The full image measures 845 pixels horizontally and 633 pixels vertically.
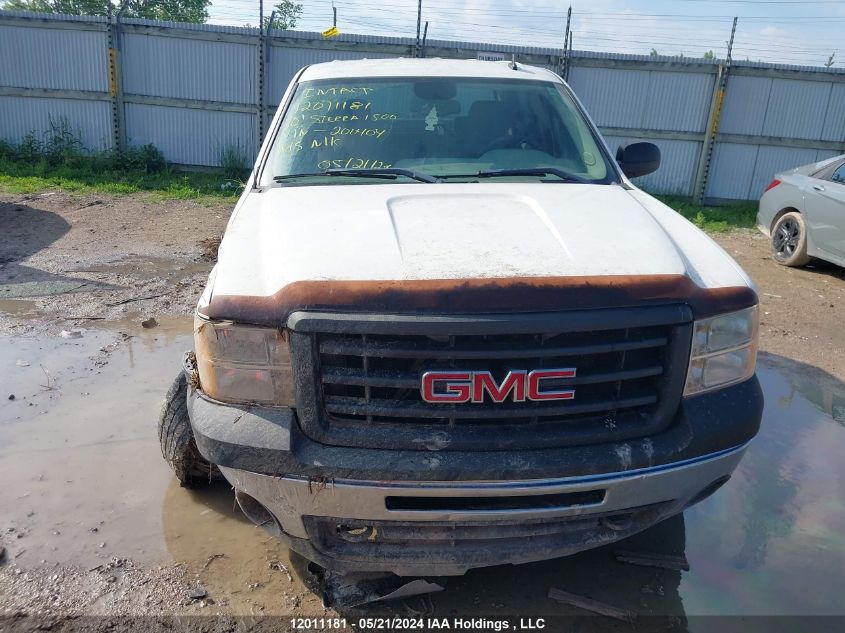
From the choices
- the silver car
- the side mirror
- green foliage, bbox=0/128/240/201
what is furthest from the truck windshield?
green foliage, bbox=0/128/240/201

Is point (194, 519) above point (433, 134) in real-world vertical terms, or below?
below

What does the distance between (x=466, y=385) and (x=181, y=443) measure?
1.66 m

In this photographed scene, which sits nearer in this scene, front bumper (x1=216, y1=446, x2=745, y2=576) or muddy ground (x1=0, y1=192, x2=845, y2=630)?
front bumper (x1=216, y1=446, x2=745, y2=576)

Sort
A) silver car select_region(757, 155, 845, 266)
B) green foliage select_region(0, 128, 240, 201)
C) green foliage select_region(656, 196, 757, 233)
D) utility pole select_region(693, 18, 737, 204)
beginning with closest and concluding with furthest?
silver car select_region(757, 155, 845, 266) < green foliage select_region(656, 196, 757, 233) < green foliage select_region(0, 128, 240, 201) < utility pole select_region(693, 18, 737, 204)

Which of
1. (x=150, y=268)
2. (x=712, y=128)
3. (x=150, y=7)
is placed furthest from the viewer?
(x=150, y=7)

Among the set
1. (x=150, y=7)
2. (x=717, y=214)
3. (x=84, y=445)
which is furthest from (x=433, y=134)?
(x=150, y=7)

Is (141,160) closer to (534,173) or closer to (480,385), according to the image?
(534,173)

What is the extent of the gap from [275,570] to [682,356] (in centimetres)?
181

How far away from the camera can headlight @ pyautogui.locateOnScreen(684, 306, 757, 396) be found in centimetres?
231

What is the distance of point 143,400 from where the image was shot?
13.8 ft

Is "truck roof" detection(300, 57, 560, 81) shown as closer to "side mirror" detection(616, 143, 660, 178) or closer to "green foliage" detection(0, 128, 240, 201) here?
"side mirror" detection(616, 143, 660, 178)

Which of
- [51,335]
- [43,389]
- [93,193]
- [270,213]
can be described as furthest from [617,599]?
[93,193]

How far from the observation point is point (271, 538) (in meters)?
3.00

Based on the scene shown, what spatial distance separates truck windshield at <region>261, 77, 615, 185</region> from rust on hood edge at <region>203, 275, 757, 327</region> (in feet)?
4.05
